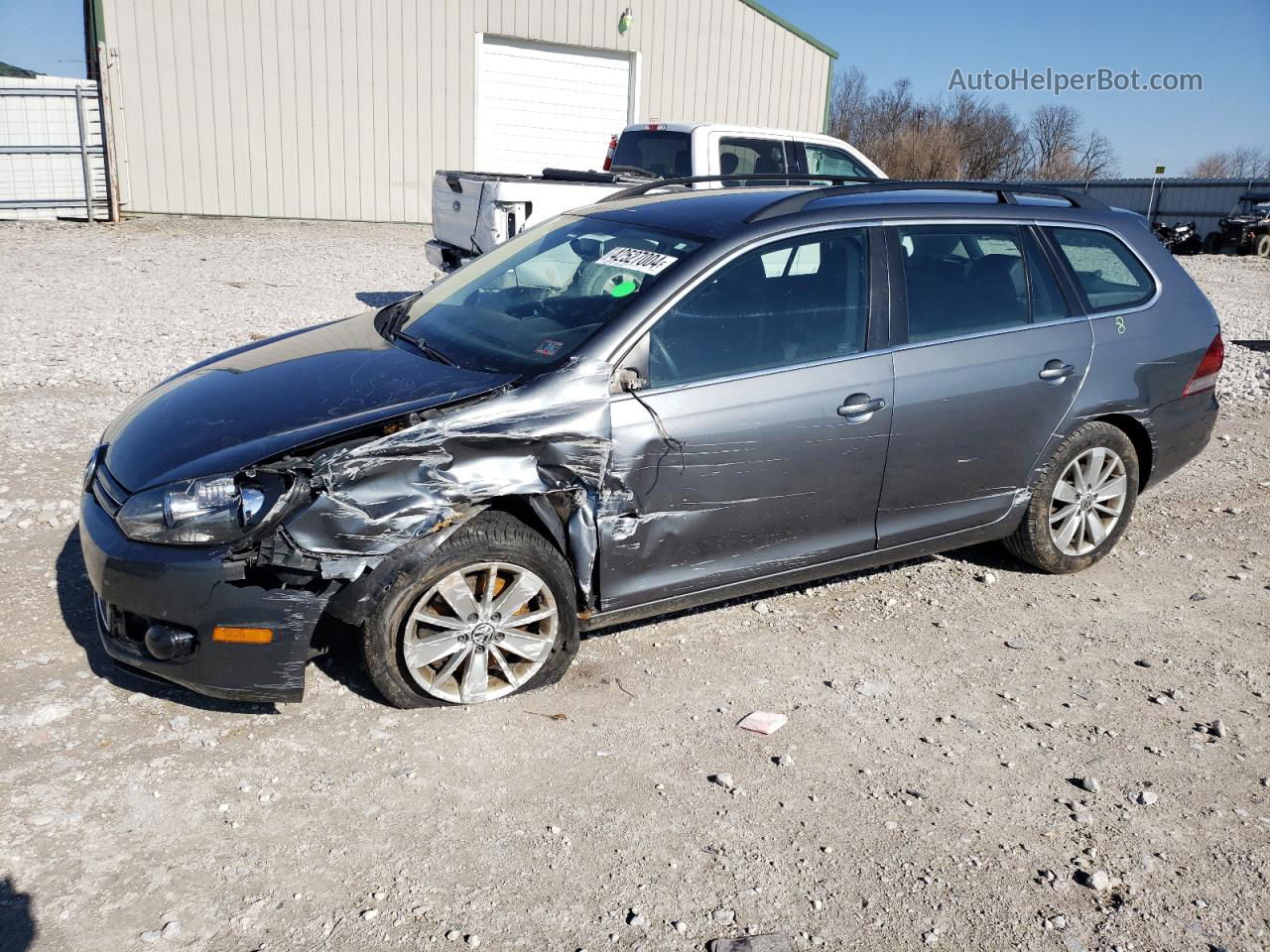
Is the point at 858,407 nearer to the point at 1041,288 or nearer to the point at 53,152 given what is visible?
the point at 1041,288

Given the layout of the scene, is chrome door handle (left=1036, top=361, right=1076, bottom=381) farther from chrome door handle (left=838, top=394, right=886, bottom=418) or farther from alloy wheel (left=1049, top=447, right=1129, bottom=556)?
chrome door handle (left=838, top=394, right=886, bottom=418)

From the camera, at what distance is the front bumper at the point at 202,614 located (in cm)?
333

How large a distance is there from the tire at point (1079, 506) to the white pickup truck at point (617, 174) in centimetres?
514

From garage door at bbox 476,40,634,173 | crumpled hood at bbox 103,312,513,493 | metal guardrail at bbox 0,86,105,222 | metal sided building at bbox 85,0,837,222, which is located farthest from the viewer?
garage door at bbox 476,40,634,173

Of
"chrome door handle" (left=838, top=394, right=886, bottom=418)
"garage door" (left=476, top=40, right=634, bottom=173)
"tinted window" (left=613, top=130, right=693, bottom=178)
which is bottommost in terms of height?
"chrome door handle" (left=838, top=394, right=886, bottom=418)

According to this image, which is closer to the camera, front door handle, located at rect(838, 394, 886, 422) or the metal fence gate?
front door handle, located at rect(838, 394, 886, 422)

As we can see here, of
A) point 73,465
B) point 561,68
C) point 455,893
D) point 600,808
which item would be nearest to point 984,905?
point 600,808

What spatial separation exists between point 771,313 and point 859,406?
0.51 metres

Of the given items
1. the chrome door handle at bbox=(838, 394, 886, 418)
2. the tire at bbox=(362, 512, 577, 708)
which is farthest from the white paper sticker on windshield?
the tire at bbox=(362, 512, 577, 708)

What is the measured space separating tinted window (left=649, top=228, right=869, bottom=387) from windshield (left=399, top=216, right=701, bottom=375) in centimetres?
21

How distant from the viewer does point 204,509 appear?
341cm

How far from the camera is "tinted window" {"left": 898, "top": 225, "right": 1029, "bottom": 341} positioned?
4461 millimetres

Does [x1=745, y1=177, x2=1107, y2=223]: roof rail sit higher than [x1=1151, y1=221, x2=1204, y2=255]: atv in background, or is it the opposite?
[x1=745, y1=177, x2=1107, y2=223]: roof rail

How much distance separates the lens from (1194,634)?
4.68 m
